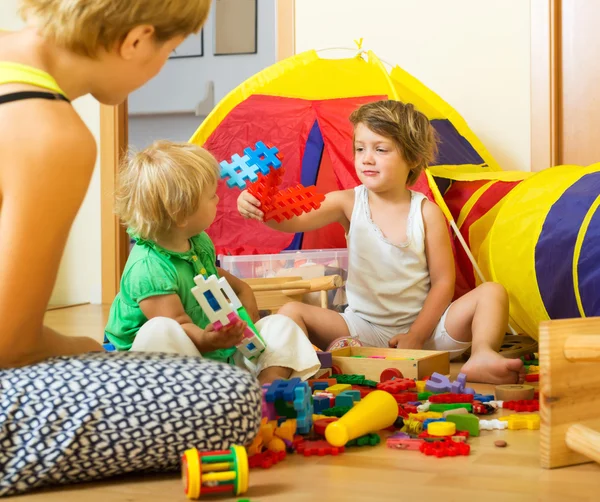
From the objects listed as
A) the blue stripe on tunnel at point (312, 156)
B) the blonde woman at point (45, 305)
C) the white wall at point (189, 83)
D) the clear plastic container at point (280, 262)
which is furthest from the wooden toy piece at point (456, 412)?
the white wall at point (189, 83)

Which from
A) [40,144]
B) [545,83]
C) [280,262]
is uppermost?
[545,83]

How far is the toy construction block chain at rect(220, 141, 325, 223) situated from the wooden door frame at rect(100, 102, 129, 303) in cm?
140

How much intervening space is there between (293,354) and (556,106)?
1.33 metres

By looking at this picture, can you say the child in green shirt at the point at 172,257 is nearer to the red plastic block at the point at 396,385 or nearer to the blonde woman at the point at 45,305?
the red plastic block at the point at 396,385

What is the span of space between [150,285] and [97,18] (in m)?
0.51

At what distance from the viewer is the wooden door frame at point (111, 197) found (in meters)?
2.96

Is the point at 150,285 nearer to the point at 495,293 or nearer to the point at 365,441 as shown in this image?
the point at 365,441

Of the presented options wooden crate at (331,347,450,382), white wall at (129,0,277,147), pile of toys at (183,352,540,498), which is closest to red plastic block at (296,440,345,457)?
pile of toys at (183,352,540,498)

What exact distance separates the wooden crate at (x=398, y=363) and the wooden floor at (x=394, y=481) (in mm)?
411

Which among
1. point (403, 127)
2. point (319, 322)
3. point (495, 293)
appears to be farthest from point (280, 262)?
point (495, 293)

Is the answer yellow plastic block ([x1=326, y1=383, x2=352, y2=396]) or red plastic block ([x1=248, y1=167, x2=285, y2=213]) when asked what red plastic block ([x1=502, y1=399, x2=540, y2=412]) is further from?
red plastic block ([x1=248, y1=167, x2=285, y2=213])

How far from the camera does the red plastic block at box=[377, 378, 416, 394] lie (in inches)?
49.8

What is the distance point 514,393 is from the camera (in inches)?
48.4

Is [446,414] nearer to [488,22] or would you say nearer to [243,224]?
[243,224]
